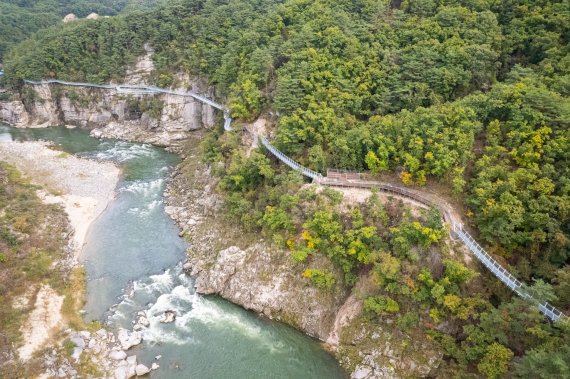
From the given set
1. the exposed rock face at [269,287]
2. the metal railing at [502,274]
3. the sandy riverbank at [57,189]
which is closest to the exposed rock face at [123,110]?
the sandy riverbank at [57,189]

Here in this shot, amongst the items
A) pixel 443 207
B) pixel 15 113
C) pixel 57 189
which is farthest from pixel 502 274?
pixel 15 113

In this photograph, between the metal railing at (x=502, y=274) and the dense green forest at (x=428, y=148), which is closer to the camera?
the metal railing at (x=502, y=274)

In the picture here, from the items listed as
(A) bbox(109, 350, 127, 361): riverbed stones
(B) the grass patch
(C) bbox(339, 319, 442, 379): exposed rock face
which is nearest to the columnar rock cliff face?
(B) the grass patch

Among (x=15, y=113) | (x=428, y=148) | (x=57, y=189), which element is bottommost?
(x=15, y=113)

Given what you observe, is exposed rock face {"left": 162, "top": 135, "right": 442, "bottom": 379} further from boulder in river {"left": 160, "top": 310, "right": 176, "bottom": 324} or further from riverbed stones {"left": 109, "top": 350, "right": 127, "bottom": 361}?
riverbed stones {"left": 109, "top": 350, "right": 127, "bottom": 361}

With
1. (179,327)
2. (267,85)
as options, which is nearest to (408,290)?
(179,327)

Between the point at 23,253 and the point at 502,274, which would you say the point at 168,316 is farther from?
the point at 502,274

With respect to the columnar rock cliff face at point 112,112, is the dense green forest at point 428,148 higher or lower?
higher

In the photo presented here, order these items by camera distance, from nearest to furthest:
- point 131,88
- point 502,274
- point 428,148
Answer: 1. point 502,274
2. point 428,148
3. point 131,88

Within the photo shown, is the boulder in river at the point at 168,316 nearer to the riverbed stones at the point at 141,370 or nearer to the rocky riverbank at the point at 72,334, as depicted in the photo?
the rocky riverbank at the point at 72,334
